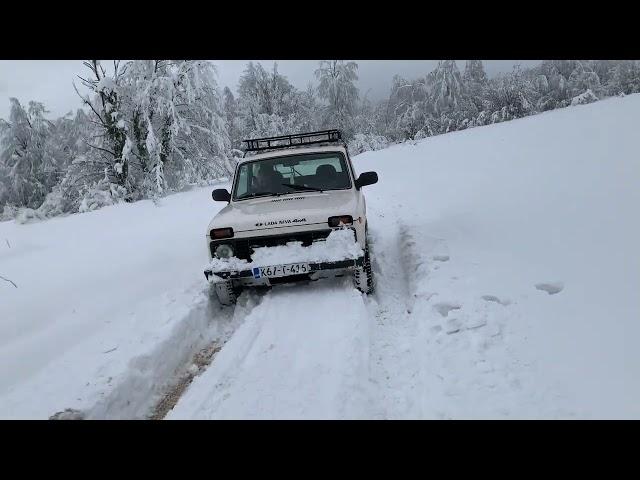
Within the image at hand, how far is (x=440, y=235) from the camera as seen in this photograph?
672cm

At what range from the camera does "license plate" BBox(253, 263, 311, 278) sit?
4.83 meters

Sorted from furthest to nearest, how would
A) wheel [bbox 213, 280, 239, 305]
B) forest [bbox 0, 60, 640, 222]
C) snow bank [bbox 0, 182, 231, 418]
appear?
forest [bbox 0, 60, 640, 222], wheel [bbox 213, 280, 239, 305], snow bank [bbox 0, 182, 231, 418]

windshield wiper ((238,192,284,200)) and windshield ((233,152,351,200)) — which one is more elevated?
windshield ((233,152,351,200))

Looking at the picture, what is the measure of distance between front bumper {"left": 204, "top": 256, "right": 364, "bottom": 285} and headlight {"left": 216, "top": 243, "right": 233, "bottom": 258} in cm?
23

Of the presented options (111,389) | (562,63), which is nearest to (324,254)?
(111,389)

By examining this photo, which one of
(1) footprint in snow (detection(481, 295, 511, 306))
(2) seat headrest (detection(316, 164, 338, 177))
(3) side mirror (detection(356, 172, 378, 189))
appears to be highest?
(2) seat headrest (detection(316, 164, 338, 177))

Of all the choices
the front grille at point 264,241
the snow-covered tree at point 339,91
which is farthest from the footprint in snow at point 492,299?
the snow-covered tree at point 339,91

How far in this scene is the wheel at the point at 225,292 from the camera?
16.9 feet

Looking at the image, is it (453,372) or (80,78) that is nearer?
(453,372)

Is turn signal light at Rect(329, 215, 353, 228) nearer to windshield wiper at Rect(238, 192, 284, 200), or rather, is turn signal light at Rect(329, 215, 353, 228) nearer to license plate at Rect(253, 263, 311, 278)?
license plate at Rect(253, 263, 311, 278)

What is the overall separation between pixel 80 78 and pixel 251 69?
1729 cm

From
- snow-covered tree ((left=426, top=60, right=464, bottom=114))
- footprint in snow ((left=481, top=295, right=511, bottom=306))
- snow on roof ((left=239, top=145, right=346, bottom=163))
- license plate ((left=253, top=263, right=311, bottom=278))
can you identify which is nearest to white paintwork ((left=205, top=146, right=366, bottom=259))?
license plate ((left=253, top=263, right=311, bottom=278))
